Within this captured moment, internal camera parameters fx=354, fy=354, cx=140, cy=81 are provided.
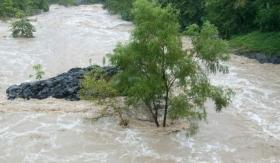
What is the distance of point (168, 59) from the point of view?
10.9m

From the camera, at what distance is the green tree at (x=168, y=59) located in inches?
427

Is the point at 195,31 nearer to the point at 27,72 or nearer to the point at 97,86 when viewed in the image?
the point at 97,86

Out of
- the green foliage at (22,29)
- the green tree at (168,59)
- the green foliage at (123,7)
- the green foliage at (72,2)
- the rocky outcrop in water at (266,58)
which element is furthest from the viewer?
the green foliage at (72,2)

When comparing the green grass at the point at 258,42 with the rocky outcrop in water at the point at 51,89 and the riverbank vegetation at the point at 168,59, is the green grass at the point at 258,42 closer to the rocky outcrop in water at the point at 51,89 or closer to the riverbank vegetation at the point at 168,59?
the rocky outcrop in water at the point at 51,89

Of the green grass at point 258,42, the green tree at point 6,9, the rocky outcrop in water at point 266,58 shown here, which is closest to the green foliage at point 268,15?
the green grass at point 258,42

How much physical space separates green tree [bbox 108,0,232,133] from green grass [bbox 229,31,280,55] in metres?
12.5

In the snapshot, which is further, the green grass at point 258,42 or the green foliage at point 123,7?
the green foliage at point 123,7

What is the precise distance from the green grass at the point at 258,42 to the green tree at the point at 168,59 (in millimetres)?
12509

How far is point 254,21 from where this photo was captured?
25328 mm

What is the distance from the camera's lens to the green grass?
2248 cm

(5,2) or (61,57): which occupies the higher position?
(5,2)

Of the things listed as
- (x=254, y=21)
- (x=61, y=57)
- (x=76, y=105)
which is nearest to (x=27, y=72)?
(x=61, y=57)

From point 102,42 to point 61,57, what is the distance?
514 centimetres

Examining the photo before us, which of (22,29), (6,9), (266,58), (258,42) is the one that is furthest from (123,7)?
(266,58)
